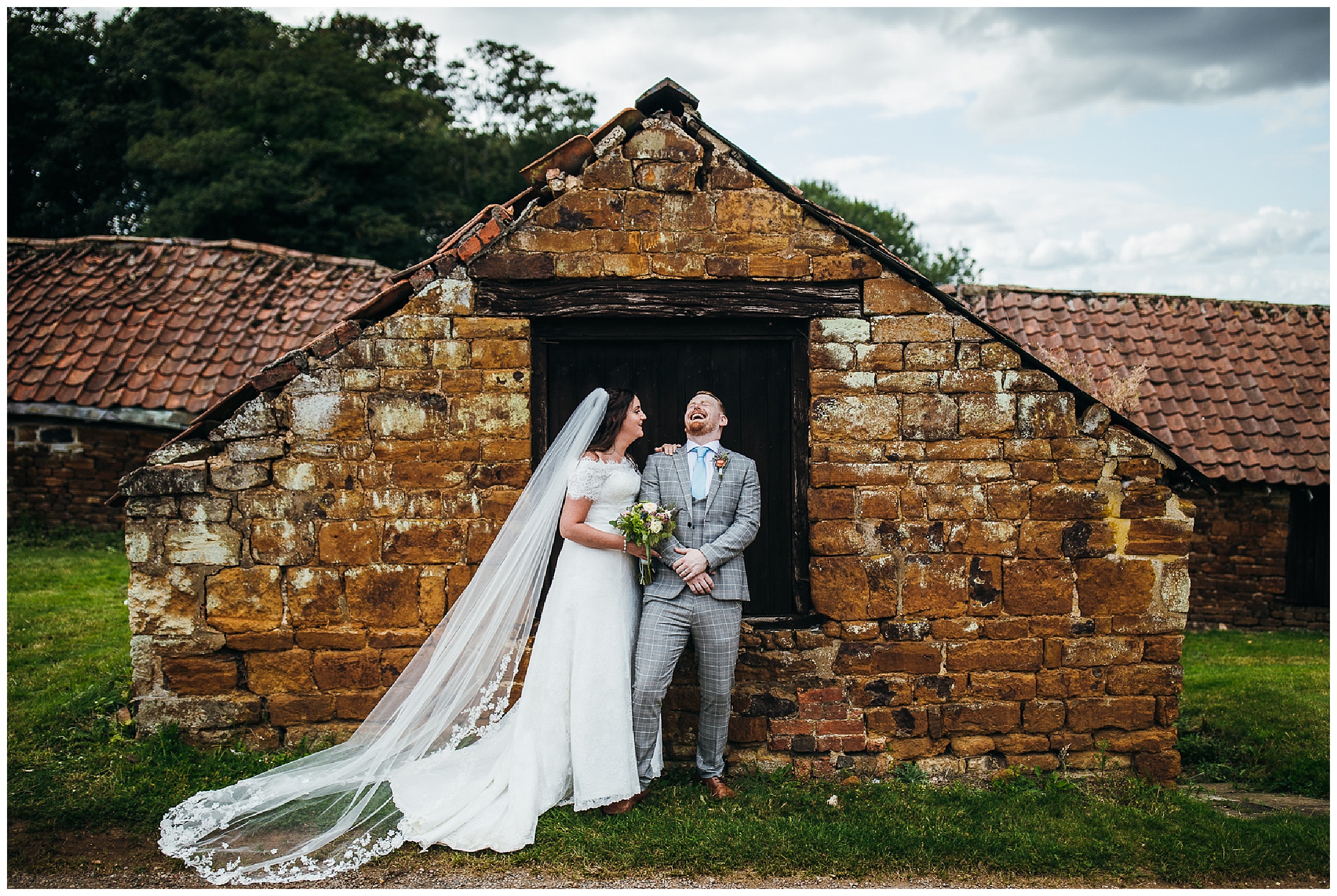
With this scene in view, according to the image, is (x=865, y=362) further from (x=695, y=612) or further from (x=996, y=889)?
(x=996, y=889)

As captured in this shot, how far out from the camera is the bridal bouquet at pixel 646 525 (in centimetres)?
459

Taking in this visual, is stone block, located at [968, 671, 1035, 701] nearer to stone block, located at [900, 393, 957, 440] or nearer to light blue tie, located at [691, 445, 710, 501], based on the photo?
stone block, located at [900, 393, 957, 440]

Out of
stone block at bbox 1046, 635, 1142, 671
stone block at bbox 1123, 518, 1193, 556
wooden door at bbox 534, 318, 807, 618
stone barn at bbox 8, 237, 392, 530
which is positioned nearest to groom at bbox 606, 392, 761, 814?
wooden door at bbox 534, 318, 807, 618

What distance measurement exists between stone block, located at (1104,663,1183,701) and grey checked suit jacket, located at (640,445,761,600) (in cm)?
241

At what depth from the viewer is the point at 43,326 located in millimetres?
12008

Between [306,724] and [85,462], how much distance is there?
8.82 metres

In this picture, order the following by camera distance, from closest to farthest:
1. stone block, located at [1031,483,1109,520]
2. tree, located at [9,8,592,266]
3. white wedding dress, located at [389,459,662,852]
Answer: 1. white wedding dress, located at [389,459,662,852]
2. stone block, located at [1031,483,1109,520]
3. tree, located at [9,8,592,266]

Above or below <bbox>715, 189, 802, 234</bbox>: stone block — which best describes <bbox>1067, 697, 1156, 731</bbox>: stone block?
below

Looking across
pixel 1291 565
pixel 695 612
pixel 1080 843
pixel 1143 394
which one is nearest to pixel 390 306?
pixel 695 612

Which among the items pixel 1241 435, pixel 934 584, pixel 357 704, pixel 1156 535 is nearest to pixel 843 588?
pixel 934 584

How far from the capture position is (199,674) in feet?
16.4

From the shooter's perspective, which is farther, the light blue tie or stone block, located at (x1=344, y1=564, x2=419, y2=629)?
stone block, located at (x1=344, y1=564, x2=419, y2=629)

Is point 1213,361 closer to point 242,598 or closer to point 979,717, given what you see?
point 979,717

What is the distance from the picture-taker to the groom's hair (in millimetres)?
4836
